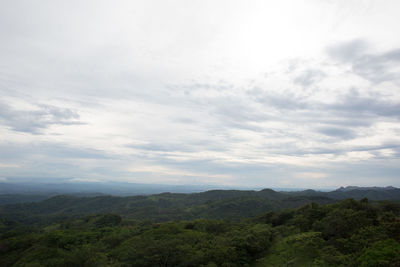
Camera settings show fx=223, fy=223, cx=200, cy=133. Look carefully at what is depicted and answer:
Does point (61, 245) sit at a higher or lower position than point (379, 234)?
lower

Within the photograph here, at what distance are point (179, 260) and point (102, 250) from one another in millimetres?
20178

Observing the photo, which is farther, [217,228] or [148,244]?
[217,228]

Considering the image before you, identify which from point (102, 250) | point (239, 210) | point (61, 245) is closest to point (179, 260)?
point (102, 250)

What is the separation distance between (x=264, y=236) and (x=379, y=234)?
17.3 meters

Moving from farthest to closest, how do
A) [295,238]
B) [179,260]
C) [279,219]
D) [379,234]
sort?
[279,219] → [295,238] → [179,260] → [379,234]

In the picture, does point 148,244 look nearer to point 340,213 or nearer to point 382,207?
point 340,213

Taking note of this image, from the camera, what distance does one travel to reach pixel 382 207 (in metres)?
46.1

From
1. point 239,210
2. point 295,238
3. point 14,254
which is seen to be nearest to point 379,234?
point 295,238

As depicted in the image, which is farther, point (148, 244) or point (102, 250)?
point (102, 250)

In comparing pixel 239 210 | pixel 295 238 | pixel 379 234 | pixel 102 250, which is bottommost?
pixel 239 210

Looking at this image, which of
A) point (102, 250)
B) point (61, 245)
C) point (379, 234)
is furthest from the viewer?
point (61, 245)

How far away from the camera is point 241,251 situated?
116ft

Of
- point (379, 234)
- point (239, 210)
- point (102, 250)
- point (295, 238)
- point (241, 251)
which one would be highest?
point (379, 234)

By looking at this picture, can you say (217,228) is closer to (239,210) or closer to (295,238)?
(295,238)
